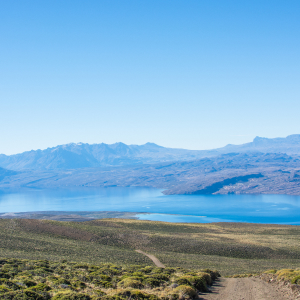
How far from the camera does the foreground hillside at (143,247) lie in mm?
34719

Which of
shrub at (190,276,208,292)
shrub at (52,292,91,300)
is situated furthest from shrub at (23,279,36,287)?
shrub at (190,276,208,292)

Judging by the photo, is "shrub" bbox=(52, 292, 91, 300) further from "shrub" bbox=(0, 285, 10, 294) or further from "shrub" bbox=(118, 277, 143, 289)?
"shrub" bbox=(118, 277, 143, 289)

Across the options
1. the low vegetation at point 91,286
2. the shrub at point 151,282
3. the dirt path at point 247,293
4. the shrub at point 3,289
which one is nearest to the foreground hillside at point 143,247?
the low vegetation at point 91,286

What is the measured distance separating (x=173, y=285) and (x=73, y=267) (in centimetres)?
1111

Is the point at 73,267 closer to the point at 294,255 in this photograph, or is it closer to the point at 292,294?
the point at 292,294

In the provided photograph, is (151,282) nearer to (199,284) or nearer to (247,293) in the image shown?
(199,284)

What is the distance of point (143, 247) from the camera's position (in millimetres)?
47812

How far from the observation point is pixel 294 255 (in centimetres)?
4238

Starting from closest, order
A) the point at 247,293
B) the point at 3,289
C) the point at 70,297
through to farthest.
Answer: the point at 70,297 < the point at 3,289 < the point at 247,293

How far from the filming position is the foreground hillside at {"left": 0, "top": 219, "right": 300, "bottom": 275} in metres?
34.7

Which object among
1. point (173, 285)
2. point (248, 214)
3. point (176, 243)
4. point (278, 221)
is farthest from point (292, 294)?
point (248, 214)

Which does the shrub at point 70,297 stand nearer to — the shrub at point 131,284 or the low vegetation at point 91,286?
the low vegetation at point 91,286

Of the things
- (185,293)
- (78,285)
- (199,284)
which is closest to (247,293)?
(199,284)

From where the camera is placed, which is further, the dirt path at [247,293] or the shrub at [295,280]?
the shrub at [295,280]
